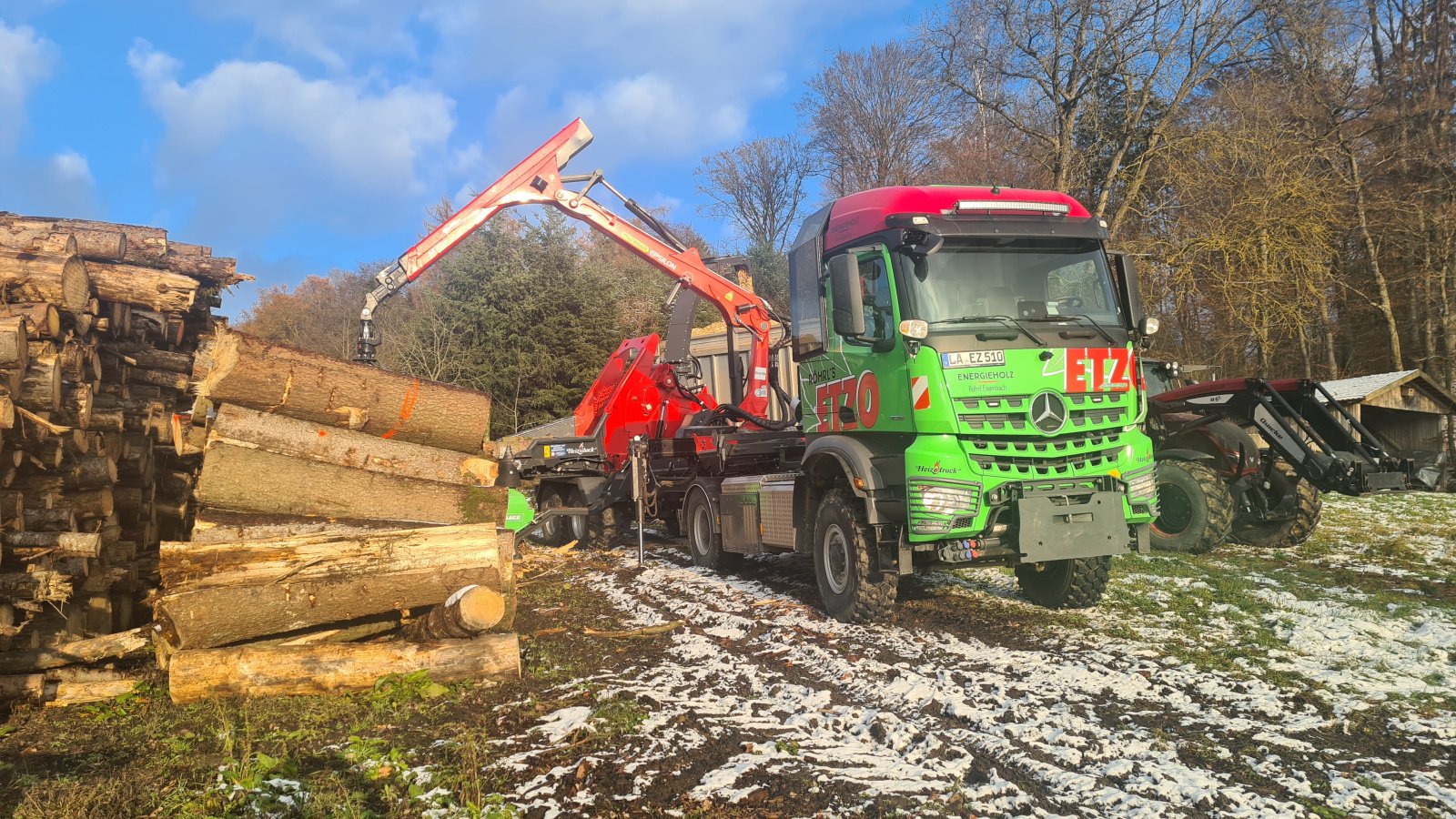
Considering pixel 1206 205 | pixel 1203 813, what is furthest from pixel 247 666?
pixel 1206 205

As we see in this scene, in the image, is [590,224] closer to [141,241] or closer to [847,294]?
[141,241]

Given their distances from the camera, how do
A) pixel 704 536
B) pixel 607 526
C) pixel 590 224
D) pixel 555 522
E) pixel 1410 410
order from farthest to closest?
pixel 1410 410, pixel 555 522, pixel 590 224, pixel 607 526, pixel 704 536

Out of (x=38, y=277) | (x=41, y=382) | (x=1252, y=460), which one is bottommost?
(x=1252, y=460)

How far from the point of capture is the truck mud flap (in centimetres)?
558

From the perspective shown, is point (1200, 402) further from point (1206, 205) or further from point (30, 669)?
point (30, 669)

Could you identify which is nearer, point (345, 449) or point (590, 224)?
point (345, 449)

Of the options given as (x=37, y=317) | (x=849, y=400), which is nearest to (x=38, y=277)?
(x=37, y=317)

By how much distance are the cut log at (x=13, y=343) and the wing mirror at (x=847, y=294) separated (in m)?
5.01

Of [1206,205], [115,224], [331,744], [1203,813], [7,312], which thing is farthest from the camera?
[1206,205]

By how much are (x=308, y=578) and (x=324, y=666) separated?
47cm

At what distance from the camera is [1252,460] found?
8.59m

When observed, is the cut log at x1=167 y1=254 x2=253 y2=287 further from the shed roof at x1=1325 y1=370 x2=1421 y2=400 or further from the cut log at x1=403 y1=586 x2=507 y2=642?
the shed roof at x1=1325 y1=370 x2=1421 y2=400

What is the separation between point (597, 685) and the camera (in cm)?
494

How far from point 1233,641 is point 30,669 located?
674cm
